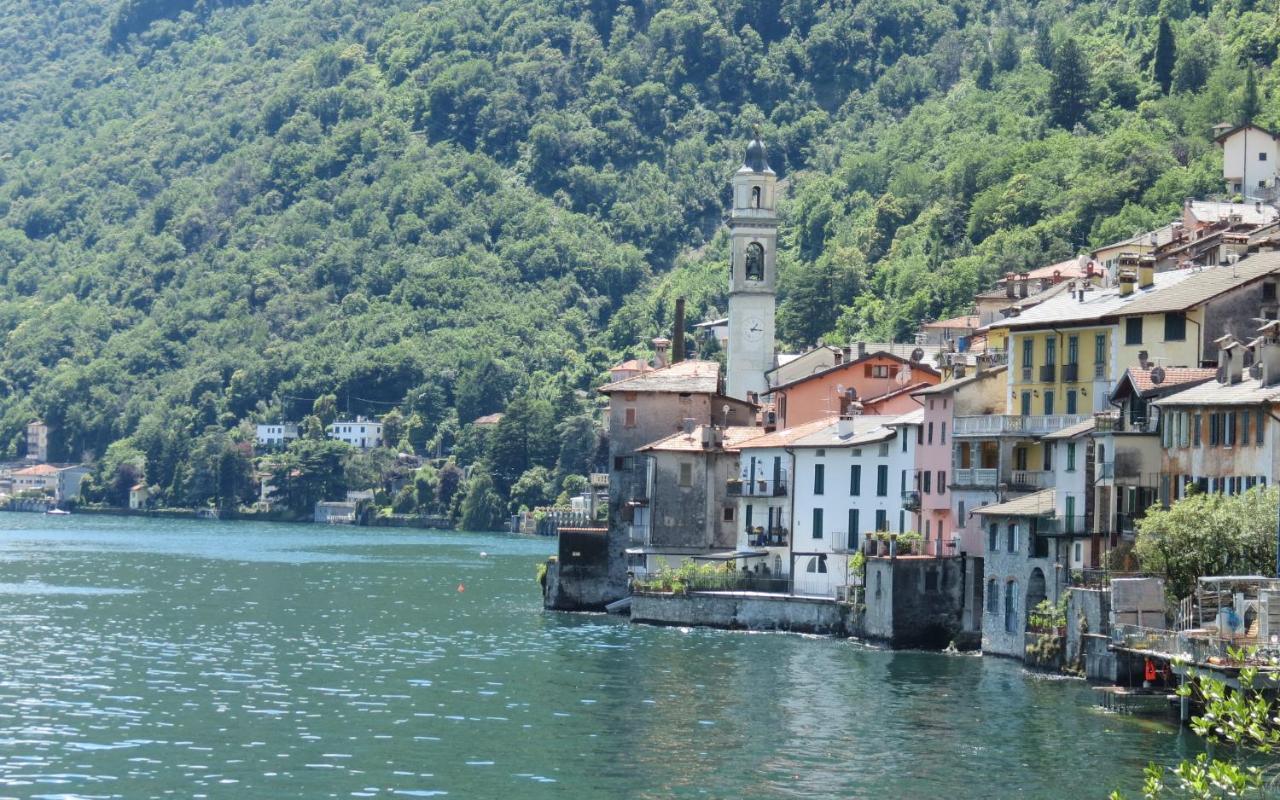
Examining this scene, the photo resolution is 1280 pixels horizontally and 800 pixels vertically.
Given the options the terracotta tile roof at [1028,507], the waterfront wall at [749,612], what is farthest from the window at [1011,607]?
the waterfront wall at [749,612]

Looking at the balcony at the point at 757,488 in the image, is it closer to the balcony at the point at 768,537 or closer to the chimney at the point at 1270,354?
the balcony at the point at 768,537

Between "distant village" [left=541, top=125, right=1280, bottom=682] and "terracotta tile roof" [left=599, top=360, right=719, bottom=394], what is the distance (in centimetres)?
13

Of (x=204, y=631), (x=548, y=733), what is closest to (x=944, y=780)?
(x=548, y=733)

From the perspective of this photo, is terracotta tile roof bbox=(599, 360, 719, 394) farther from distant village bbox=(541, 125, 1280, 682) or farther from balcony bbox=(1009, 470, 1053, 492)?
balcony bbox=(1009, 470, 1053, 492)

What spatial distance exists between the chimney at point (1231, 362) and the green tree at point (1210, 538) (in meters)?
5.23

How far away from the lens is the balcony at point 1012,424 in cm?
8769

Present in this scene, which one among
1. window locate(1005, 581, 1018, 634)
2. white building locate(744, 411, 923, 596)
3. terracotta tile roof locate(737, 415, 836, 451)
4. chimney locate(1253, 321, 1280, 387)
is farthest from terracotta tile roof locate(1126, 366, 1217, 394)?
terracotta tile roof locate(737, 415, 836, 451)

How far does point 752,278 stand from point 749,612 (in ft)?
146

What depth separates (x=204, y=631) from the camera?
105125mm

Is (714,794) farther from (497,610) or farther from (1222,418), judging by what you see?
(497,610)

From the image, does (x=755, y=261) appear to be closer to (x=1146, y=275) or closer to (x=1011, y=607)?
(x=1146, y=275)

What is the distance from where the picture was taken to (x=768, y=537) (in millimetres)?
107125

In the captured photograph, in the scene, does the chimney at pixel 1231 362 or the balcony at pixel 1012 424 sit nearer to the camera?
the chimney at pixel 1231 362

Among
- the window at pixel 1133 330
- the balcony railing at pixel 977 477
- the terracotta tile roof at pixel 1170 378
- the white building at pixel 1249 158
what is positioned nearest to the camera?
the terracotta tile roof at pixel 1170 378
